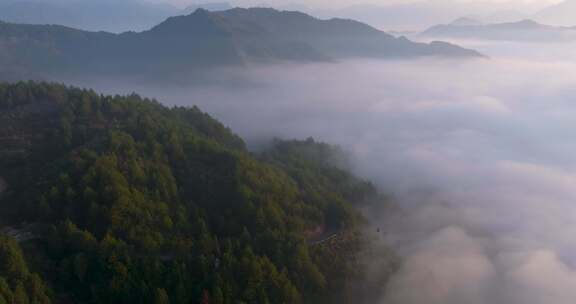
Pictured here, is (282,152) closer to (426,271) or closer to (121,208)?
(426,271)

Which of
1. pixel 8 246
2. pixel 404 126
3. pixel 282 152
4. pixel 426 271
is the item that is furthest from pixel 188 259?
pixel 404 126

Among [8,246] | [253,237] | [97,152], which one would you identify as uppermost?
[97,152]

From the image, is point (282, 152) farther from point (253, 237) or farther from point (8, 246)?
point (8, 246)

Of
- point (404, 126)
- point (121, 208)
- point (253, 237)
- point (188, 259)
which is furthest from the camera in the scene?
point (404, 126)

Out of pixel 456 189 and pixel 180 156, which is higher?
pixel 180 156

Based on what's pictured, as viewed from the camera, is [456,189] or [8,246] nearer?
[8,246]

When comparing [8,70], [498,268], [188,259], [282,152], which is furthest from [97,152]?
[8,70]

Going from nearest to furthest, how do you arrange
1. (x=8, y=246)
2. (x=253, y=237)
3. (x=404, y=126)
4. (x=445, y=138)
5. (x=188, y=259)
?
(x=8, y=246), (x=188, y=259), (x=253, y=237), (x=445, y=138), (x=404, y=126)
